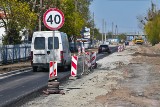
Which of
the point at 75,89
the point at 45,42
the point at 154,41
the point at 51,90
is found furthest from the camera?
the point at 154,41

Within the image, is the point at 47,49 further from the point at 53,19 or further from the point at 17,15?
the point at 17,15

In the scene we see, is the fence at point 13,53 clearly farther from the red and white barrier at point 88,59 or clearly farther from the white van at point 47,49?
the red and white barrier at point 88,59

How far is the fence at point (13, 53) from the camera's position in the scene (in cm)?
3189

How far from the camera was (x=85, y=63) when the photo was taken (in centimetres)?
2459

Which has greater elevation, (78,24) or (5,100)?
(78,24)

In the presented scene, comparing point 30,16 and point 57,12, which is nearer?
A: point 57,12

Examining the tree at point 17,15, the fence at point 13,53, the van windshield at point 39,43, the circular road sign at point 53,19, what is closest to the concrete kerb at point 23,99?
the circular road sign at point 53,19

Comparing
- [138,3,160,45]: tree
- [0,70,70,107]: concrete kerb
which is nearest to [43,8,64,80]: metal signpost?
[0,70,70,107]: concrete kerb

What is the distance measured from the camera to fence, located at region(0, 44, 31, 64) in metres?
31.9

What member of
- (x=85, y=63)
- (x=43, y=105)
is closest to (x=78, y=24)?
(x=85, y=63)

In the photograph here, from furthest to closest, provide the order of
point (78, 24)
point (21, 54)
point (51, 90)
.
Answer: point (78, 24) → point (21, 54) → point (51, 90)

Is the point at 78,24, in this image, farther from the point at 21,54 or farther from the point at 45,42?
the point at 45,42

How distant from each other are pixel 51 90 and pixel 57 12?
102 inches

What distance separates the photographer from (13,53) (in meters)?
34.7
